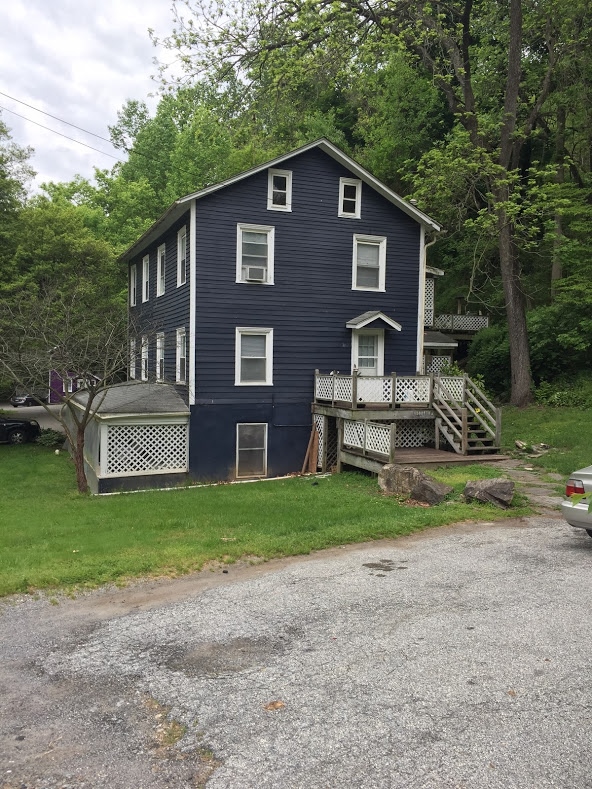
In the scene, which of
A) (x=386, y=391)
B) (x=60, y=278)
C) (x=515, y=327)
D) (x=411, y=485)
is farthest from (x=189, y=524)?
(x=60, y=278)

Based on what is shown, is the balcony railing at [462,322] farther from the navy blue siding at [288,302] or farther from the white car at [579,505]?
the white car at [579,505]

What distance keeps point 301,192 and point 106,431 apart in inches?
369

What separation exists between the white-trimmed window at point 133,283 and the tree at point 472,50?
9.41 metres

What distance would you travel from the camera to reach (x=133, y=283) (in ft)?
87.1

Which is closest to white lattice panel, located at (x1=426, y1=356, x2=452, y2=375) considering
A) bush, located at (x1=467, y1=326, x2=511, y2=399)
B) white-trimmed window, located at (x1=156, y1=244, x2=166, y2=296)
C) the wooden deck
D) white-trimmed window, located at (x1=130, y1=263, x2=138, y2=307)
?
bush, located at (x1=467, y1=326, x2=511, y2=399)

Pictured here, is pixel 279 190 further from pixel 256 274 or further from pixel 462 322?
pixel 462 322

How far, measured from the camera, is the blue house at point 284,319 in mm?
17547

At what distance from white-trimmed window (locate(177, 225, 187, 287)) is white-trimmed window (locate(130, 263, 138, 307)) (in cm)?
740

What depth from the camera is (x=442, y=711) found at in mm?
4121

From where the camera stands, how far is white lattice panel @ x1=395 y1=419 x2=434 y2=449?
1759cm

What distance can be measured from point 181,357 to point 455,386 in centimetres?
855

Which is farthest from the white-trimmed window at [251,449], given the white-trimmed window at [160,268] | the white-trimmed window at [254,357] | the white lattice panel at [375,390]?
the white-trimmed window at [160,268]

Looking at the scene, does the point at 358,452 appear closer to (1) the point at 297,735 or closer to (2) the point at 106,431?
(2) the point at 106,431

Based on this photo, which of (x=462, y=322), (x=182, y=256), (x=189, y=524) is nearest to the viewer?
(x=189, y=524)
